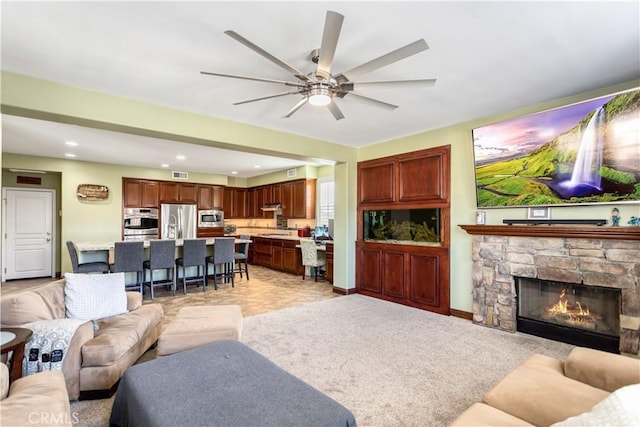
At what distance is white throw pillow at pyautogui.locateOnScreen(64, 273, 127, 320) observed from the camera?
2744 millimetres

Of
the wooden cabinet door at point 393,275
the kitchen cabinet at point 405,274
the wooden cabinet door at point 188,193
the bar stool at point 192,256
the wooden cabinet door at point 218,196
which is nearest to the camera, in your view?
the kitchen cabinet at point 405,274

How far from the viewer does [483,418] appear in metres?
1.33

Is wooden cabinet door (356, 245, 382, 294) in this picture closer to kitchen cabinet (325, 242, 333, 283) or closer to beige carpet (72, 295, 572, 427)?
beige carpet (72, 295, 572, 427)

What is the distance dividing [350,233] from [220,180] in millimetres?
5125

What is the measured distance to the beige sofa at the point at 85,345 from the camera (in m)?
2.20

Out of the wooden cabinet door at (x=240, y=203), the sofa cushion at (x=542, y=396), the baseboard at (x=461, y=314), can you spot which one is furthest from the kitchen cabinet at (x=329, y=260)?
the sofa cushion at (x=542, y=396)

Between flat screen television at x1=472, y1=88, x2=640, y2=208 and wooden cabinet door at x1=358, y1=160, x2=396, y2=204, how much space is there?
142 cm

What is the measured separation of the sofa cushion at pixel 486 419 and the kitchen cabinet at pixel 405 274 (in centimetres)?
303

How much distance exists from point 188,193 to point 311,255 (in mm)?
4155

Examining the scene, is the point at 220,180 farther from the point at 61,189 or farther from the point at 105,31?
the point at 105,31

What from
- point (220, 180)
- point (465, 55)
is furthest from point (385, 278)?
point (220, 180)

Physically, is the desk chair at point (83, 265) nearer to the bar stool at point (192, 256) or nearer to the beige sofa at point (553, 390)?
the bar stool at point (192, 256)

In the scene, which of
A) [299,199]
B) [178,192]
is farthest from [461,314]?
[178,192]

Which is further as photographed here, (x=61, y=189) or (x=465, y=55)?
(x=61, y=189)
